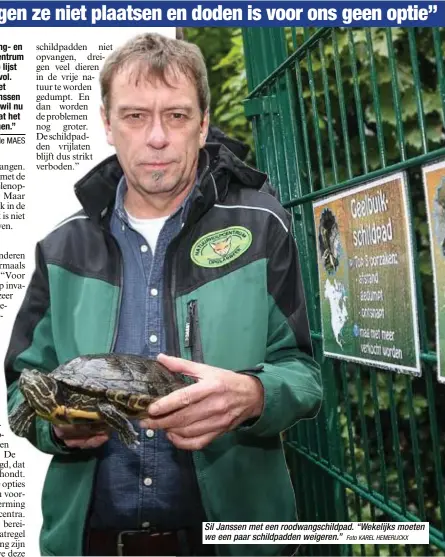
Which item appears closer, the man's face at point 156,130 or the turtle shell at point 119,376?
the turtle shell at point 119,376

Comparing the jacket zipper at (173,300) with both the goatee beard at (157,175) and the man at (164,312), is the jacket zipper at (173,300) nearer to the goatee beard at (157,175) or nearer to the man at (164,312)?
the man at (164,312)

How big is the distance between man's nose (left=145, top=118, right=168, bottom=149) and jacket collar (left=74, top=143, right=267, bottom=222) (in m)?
0.12

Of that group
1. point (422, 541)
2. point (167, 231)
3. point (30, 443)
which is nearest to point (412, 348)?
point (422, 541)

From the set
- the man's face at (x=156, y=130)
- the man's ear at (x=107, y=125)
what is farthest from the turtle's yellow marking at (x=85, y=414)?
the man's ear at (x=107, y=125)

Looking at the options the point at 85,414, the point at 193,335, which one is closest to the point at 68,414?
the point at 85,414

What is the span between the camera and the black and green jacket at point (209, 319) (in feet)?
5.64

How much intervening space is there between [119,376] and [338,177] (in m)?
1.02

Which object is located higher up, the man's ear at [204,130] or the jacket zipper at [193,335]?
the man's ear at [204,130]

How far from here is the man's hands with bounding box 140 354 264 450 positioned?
1533 millimetres

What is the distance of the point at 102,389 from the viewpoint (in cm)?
164

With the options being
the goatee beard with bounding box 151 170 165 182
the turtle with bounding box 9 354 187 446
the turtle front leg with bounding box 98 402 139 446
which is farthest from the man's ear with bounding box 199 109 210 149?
the turtle front leg with bounding box 98 402 139 446

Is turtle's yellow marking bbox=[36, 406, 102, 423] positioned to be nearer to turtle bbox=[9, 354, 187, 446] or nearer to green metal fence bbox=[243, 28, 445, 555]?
→ turtle bbox=[9, 354, 187, 446]

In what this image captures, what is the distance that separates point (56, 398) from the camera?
1.62m

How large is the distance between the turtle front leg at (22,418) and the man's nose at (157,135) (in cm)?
61
